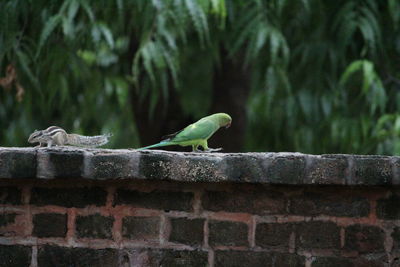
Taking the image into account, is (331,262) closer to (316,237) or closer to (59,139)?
(316,237)

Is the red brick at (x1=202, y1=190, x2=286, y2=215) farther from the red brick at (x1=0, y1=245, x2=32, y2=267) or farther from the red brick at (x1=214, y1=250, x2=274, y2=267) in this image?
the red brick at (x1=0, y1=245, x2=32, y2=267)

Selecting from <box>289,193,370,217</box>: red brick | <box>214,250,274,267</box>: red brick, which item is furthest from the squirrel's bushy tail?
<box>289,193,370,217</box>: red brick

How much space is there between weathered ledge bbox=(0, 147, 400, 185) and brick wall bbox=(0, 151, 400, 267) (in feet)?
0.28

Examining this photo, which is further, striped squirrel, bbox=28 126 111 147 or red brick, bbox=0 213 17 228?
striped squirrel, bbox=28 126 111 147

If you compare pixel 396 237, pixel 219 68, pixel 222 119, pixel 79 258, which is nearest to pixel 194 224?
pixel 79 258

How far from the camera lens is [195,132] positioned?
4148mm

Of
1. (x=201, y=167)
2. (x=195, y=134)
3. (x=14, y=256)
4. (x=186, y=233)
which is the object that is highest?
(x=195, y=134)

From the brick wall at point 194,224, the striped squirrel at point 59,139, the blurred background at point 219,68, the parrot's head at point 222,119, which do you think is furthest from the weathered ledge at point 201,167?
the blurred background at point 219,68

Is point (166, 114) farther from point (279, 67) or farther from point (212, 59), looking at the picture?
point (279, 67)

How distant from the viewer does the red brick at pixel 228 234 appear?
3217 millimetres

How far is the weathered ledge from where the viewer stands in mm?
3100

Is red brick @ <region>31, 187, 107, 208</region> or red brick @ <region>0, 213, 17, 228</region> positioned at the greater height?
red brick @ <region>31, 187, 107, 208</region>

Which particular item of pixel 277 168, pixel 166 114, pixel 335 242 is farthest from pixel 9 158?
pixel 166 114

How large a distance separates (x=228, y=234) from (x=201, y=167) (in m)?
0.31
